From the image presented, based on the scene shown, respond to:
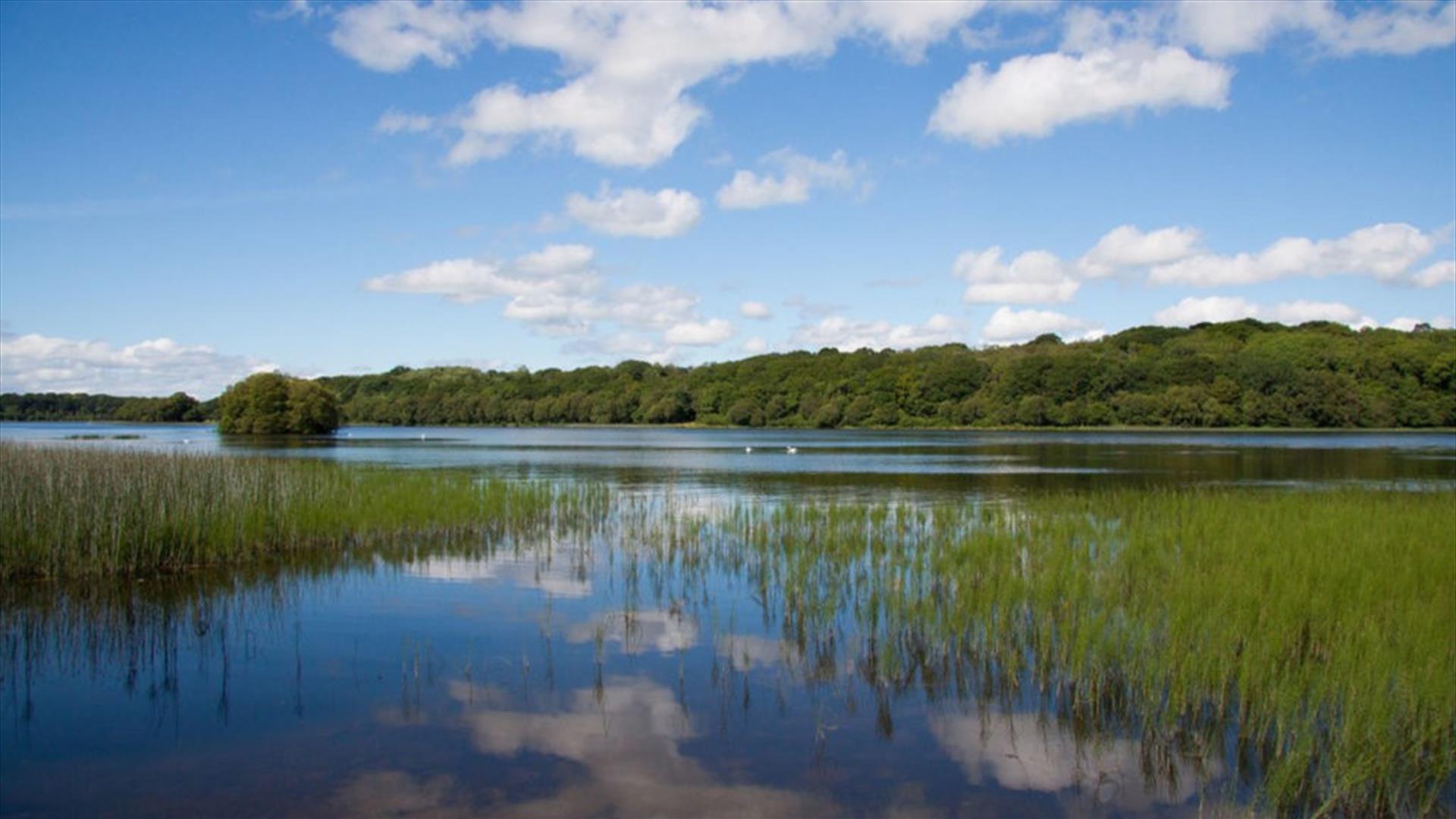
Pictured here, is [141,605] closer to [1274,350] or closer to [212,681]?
[212,681]

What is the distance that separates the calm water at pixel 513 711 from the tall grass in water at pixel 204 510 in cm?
98

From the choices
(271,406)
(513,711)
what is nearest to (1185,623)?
(513,711)

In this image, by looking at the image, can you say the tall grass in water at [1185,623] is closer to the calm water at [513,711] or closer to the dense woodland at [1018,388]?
the calm water at [513,711]

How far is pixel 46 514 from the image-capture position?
1312cm

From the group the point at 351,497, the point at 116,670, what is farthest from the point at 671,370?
the point at 116,670

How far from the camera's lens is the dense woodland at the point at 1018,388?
304ft

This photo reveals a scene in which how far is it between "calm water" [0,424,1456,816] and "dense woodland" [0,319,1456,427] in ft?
310

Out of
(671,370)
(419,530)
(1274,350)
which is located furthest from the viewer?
(671,370)

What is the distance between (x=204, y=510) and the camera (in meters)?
14.8

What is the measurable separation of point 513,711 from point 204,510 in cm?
950

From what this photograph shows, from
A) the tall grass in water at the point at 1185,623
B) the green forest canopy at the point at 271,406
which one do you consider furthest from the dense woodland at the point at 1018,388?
the tall grass in water at the point at 1185,623

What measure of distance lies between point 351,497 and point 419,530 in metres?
1.87

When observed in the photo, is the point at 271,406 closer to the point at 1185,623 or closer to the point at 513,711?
the point at 513,711

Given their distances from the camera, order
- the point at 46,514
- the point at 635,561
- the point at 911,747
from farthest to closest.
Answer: the point at 635,561, the point at 46,514, the point at 911,747
